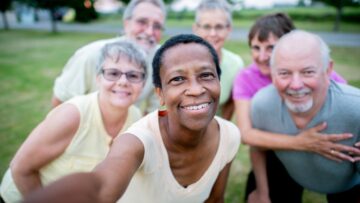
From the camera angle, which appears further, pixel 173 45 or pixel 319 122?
pixel 319 122

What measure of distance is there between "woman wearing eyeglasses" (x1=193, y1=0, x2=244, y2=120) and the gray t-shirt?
0.92 meters

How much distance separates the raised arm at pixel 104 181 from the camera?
3.98ft

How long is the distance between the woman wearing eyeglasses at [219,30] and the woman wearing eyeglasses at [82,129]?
1379 mm

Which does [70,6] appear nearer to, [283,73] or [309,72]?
[283,73]

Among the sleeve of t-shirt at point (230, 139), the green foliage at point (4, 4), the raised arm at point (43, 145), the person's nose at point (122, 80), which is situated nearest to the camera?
the sleeve of t-shirt at point (230, 139)

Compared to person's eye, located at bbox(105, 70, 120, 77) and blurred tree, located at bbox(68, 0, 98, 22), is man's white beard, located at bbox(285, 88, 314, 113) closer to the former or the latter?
person's eye, located at bbox(105, 70, 120, 77)

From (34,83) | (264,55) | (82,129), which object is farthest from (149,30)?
(34,83)

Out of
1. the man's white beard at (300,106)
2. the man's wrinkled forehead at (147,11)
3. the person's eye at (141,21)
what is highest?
the man's wrinkled forehead at (147,11)

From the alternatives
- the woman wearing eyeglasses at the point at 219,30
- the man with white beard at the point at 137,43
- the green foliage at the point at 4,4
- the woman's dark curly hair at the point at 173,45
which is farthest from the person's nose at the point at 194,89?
the green foliage at the point at 4,4

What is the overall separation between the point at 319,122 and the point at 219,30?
5.73 ft

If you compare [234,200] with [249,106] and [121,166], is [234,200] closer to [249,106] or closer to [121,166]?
[249,106]

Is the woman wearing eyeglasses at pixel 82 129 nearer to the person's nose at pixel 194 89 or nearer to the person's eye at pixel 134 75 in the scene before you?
the person's eye at pixel 134 75

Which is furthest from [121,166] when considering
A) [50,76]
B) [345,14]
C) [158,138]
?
[345,14]

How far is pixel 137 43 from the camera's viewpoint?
3.80 metres
